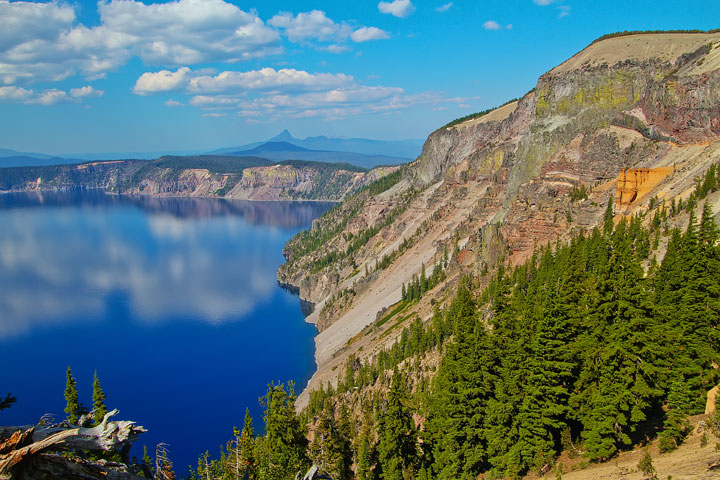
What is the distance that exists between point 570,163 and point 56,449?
107956mm

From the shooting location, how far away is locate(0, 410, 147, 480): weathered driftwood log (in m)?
11.5

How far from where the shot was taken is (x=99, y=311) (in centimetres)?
13125

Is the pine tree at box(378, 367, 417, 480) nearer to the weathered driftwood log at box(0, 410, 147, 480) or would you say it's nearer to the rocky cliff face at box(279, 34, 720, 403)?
the weathered driftwood log at box(0, 410, 147, 480)

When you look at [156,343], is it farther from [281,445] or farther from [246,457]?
[281,445]

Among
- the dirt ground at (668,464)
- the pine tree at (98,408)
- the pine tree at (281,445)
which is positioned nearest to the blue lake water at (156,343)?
the pine tree at (98,408)

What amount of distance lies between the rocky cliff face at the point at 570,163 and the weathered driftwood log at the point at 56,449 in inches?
3110

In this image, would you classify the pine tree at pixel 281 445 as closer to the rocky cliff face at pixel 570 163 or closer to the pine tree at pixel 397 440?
the pine tree at pixel 397 440

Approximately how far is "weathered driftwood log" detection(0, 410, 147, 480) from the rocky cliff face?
7900cm

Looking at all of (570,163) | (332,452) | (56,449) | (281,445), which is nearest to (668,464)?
(332,452)

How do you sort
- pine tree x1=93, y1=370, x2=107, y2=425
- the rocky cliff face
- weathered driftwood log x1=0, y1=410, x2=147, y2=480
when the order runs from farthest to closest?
the rocky cliff face → pine tree x1=93, y1=370, x2=107, y2=425 → weathered driftwood log x1=0, y1=410, x2=147, y2=480

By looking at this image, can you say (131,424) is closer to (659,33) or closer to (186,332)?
(186,332)

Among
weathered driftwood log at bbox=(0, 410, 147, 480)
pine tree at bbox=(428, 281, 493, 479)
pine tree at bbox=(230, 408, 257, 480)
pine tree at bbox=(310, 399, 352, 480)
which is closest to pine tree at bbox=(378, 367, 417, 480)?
pine tree at bbox=(428, 281, 493, 479)

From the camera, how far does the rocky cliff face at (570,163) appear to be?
3469 inches

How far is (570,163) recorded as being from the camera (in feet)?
342
